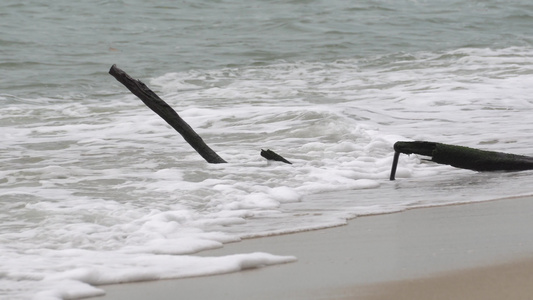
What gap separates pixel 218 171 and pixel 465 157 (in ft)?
4.86

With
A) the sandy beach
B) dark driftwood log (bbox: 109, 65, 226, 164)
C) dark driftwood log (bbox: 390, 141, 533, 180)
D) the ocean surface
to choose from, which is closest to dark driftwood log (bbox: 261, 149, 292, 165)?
the ocean surface

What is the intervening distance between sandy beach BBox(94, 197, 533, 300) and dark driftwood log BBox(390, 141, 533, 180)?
588 mm

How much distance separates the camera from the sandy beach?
2689 millimetres

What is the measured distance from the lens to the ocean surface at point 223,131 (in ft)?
11.8

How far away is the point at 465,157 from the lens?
14.8 feet

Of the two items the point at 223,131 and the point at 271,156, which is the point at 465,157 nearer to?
the point at 271,156

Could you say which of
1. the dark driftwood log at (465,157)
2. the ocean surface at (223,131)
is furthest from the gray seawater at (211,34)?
the dark driftwood log at (465,157)

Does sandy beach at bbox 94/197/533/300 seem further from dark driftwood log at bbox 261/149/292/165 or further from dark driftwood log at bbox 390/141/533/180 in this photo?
dark driftwood log at bbox 261/149/292/165

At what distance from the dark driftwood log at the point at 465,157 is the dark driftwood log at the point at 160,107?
117 centimetres

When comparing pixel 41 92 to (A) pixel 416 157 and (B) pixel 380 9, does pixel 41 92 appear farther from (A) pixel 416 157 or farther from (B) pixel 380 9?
(B) pixel 380 9

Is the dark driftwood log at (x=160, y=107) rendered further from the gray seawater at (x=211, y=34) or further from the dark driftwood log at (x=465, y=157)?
the gray seawater at (x=211, y=34)

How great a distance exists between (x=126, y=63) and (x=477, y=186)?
29.6 ft

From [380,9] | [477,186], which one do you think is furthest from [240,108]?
[380,9]

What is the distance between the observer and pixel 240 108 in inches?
319
